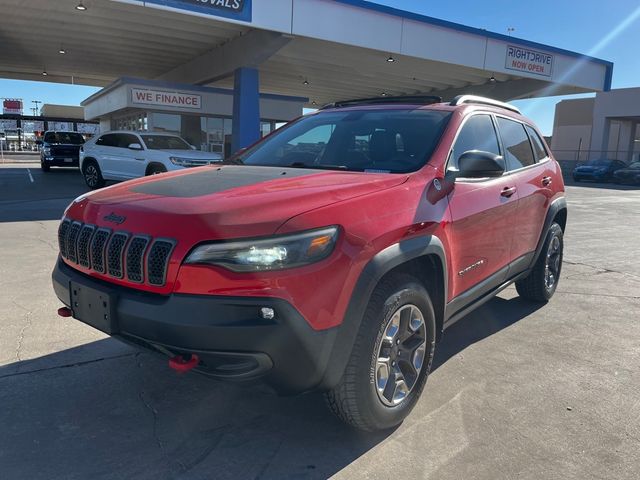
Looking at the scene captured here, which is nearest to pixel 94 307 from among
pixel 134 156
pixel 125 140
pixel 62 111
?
pixel 134 156

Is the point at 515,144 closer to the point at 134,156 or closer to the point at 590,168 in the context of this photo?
the point at 134,156

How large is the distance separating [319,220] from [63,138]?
24191 mm

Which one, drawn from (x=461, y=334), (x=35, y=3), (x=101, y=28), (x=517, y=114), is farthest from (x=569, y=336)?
(x=101, y=28)

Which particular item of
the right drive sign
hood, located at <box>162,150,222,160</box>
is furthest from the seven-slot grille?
the right drive sign

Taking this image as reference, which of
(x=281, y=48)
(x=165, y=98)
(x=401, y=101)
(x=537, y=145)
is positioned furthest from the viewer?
(x=165, y=98)

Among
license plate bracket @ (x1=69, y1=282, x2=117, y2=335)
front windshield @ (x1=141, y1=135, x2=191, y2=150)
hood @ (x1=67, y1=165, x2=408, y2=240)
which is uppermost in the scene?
front windshield @ (x1=141, y1=135, x2=191, y2=150)

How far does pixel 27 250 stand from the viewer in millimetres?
6863

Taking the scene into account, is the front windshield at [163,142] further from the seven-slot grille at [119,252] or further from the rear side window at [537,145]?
the seven-slot grille at [119,252]

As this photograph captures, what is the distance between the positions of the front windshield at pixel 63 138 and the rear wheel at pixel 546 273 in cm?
2258

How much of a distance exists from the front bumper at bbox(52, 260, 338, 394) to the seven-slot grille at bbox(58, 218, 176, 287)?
12cm

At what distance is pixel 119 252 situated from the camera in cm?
246

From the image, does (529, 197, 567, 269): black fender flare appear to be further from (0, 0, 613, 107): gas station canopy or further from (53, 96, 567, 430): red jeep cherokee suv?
(0, 0, 613, 107): gas station canopy

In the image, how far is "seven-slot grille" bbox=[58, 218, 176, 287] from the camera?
2.29 meters

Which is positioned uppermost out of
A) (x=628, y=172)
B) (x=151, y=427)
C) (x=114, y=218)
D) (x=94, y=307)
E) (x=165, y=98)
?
(x=165, y=98)
